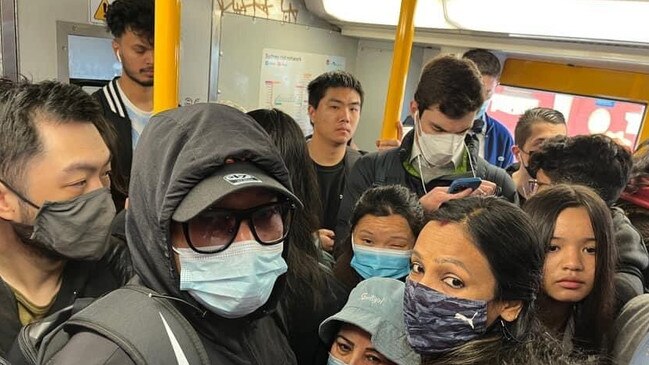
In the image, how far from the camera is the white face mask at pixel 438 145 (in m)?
2.19

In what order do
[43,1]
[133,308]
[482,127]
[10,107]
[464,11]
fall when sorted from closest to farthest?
[133,308] → [10,107] → [43,1] → [464,11] → [482,127]

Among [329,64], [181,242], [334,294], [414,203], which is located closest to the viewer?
[181,242]

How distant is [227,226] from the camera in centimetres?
110

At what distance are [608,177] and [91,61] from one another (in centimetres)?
287

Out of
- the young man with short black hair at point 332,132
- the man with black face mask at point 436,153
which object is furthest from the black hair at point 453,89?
the young man with short black hair at point 332,132

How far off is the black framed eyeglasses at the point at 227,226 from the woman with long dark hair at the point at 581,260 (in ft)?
3.10

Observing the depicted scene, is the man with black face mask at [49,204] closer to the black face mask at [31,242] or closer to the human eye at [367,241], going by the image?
the black face mask at [31,242]

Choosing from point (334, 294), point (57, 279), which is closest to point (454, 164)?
point (334, 294)

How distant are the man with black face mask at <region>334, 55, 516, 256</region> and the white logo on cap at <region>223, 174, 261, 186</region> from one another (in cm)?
107

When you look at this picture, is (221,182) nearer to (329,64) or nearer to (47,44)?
(47,44)

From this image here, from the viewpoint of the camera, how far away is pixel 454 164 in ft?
7.61

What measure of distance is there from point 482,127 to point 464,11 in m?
0.85

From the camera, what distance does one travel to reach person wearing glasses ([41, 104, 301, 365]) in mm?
979

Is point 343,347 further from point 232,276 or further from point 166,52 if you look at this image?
point 166,52
